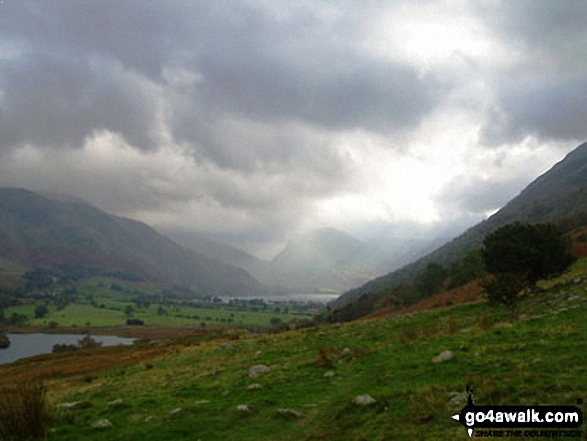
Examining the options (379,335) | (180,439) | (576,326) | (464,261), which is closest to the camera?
(180,439)

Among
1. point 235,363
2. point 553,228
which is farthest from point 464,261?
point 235,363

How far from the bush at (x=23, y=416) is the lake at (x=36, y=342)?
392 ft

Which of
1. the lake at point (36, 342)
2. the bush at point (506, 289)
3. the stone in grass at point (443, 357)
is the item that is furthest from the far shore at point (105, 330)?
the stone in grass at point (443, 357)

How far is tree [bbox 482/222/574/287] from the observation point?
134 feet

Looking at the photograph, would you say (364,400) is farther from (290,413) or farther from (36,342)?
(36,342)

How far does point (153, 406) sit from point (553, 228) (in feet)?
137

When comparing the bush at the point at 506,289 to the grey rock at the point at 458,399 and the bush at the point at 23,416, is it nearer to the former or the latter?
the grey rock at the point at 458,399

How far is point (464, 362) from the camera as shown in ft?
51.7

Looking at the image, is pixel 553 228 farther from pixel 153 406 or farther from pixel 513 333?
pixel 153 406

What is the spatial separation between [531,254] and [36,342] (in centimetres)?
16539

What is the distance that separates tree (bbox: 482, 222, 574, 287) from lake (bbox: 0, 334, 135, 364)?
112329 millimetres

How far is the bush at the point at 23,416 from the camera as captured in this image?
41.0 feet

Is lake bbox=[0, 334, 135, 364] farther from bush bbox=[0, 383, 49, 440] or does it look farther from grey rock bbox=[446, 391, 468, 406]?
grey rock bbox=[446, 391, 468, 406]

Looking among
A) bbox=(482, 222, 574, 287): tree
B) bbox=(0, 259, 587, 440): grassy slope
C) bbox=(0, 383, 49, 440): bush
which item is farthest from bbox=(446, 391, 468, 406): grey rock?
bbox=(482, 222, 574, 287): tree
